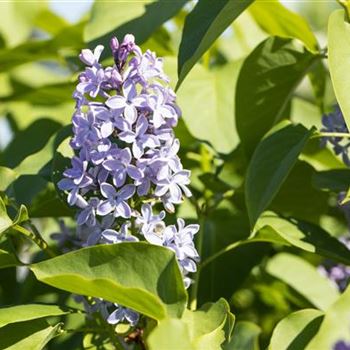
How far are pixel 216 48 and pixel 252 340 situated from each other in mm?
961

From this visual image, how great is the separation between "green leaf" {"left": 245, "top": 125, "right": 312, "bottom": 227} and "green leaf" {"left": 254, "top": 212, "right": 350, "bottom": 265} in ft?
0.11

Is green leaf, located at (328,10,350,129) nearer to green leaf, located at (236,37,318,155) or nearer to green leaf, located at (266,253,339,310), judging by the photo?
green leaf, located at (236,37,318,155)

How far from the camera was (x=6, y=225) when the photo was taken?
3.57ft

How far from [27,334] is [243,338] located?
25 centimetres

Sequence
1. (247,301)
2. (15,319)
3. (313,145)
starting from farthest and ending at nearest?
(247,301), (313,145), (15,319)

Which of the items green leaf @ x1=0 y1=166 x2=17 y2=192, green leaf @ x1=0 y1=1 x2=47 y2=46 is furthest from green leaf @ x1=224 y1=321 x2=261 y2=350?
green leaf @ x1=0 y1=1 x2=47 y2=46

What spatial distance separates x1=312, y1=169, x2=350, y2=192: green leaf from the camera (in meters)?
1.27

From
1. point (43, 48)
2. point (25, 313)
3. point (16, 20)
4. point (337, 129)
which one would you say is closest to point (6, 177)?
point (25, 313)

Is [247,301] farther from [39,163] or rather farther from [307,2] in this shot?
[307,2]

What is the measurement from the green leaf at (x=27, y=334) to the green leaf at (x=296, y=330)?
0.25 metres

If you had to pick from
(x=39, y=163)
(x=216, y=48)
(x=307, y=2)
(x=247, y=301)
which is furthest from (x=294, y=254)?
(x=307, y=2)

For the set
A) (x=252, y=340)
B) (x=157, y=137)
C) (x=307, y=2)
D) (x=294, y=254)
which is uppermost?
(x=157, y=137)

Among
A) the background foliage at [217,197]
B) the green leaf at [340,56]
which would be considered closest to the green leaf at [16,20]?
the background foliage at [217,197]

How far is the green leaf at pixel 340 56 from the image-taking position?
111 centimetres
